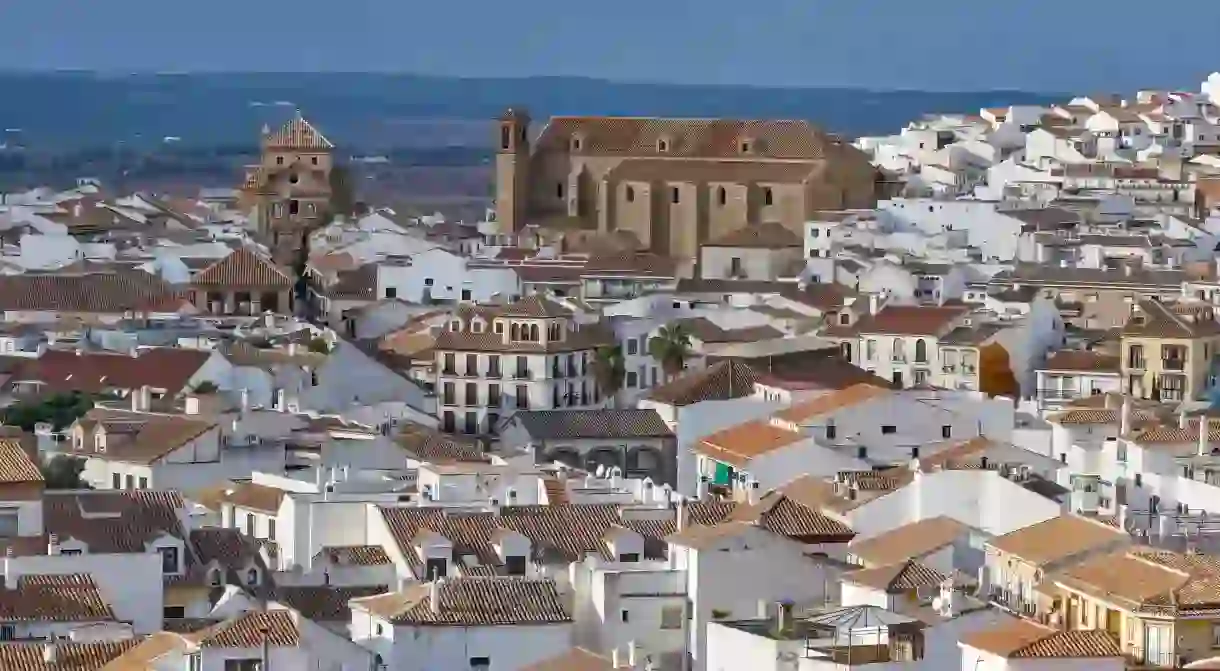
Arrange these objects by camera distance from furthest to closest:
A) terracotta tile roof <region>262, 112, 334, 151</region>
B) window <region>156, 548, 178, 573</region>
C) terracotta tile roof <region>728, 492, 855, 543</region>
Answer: terracotta tile roof <region>262, 112, 334, 151</region>
terracotta tile roof <region>728, 492, 855, 543</region>
window <region>156, 548, 178, 573</region>

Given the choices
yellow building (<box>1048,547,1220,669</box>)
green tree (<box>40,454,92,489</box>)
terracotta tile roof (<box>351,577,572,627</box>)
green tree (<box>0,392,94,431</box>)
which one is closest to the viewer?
yellow building (<box>1048,547,1220,669</box>)

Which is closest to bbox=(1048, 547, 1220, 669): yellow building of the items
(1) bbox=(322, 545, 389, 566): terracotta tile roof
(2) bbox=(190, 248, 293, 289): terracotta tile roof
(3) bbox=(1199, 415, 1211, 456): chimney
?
(1) bbox=(322, 545, 389, 566): terracotta tile roof

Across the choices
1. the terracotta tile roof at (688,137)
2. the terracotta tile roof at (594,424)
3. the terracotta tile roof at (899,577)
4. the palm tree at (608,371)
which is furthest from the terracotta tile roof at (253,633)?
the terracotta tile roof at (688,137)

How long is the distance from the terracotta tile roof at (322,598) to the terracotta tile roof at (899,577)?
4.10m

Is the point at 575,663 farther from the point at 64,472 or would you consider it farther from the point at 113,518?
the point at 64,472

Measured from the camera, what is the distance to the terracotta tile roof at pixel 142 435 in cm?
4709

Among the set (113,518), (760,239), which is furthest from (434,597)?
(760,239)

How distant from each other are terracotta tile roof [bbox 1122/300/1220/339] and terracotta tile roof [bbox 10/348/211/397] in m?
13.1

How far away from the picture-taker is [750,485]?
4547 centimetres

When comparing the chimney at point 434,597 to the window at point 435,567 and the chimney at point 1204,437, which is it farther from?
the chimney at point 1204,437

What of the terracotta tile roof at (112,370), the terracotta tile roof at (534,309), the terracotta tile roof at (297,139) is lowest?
the terracotta tile roof at (112,370)

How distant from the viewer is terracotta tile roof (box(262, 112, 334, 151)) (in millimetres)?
84625

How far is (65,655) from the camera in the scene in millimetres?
30531

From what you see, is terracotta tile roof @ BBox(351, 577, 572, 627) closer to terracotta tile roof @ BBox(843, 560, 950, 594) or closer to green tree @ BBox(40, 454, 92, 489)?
terracotta tile roof @ BBox(843, 560, 950, 594)
